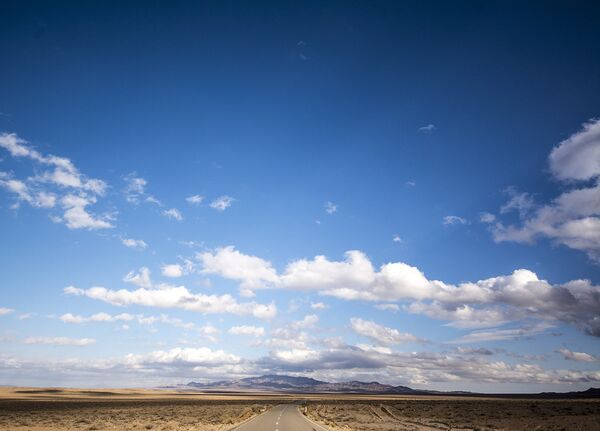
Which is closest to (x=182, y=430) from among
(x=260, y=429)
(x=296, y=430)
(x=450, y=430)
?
(x=260, y=429)

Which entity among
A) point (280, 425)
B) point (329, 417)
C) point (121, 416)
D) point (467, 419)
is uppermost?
point (280, 425)

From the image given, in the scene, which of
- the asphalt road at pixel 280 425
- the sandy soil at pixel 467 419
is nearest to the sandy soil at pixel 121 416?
the asphalt road at pixel 280 425

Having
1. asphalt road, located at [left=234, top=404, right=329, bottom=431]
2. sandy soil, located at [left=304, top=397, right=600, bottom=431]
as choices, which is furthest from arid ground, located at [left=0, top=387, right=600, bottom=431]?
asphalt road, located at [left=234, top=404, right=329, bottom=431]

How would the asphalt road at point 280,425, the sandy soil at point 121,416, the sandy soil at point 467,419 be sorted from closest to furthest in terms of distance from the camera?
the asphalt road at point 280,425, the sandy soil at point 121,416, the sandy soil at point 467,419

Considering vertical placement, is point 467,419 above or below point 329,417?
above

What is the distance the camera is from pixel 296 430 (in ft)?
82.8

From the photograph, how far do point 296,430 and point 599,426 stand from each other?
21.8m

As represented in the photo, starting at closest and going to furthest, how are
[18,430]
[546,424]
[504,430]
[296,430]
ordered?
1. [296,430]
2. [18,430]
3. [504,430]
4. [546,424]

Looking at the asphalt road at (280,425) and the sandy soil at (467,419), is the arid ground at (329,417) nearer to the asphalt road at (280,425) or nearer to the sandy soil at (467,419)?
the sandy soil at (467,419)


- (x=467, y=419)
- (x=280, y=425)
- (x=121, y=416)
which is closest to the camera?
(x=280, y=425)

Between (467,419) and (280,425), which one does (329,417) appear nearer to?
(467,419)

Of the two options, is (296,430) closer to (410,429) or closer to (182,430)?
(182,430)

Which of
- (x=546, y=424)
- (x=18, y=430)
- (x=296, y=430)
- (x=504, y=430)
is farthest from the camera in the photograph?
(x=546, y=424)

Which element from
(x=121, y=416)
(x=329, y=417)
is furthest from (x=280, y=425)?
(x=121, y=416)
